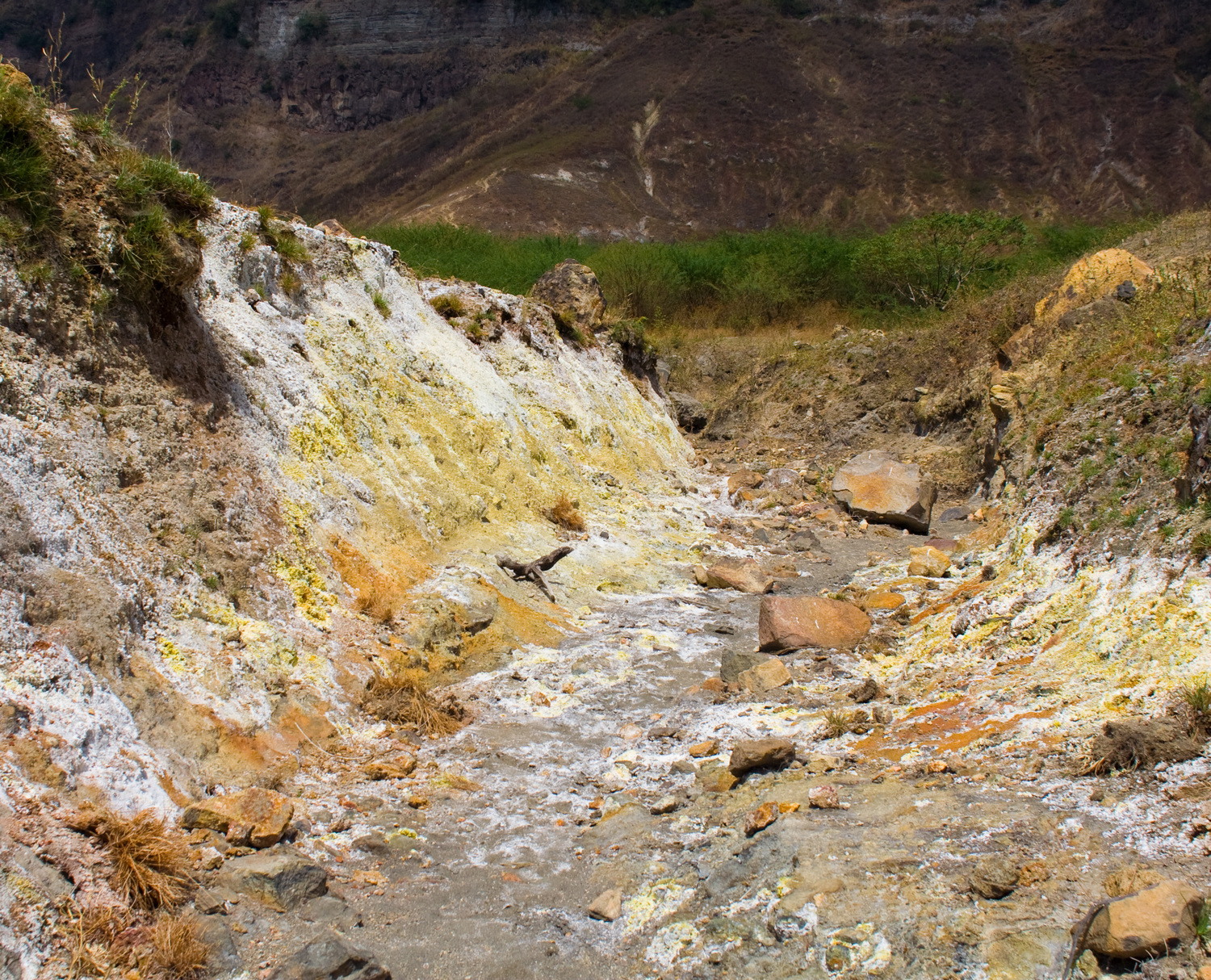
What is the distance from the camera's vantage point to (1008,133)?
5206 centimetres

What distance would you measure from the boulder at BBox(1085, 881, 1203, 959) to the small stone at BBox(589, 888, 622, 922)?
1512 mm

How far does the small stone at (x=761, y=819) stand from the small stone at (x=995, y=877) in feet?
2.81

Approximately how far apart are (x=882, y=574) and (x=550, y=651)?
12.0ft

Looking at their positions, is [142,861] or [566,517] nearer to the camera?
[142,861]

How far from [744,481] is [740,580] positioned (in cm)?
523

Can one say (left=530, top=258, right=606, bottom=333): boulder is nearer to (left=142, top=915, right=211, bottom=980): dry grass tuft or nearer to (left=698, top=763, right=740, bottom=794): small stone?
(left=698, top=763, right=740, bottom=794): small stone

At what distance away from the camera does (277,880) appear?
3.25 meters

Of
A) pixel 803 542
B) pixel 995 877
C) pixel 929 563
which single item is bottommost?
pixel 803 542

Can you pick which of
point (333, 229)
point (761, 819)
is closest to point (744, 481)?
point (333, 229)

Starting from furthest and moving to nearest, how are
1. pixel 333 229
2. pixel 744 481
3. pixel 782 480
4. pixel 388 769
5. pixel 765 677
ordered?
pixel 744 481
pixel 782 480
pixel 333 229
pixel 765 677
pixel 388 769

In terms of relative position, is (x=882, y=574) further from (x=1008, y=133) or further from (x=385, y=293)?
(x=1008, y=133)

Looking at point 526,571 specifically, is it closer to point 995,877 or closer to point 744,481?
point 995,877

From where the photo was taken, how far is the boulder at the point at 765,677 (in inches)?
212

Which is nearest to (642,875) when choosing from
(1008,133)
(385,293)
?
(385,293)
